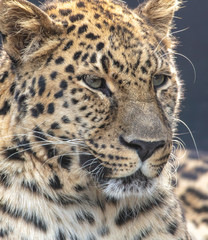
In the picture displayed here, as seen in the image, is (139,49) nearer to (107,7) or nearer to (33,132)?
(107,7)

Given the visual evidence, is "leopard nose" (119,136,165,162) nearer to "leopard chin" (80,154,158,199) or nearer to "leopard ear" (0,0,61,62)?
"leopard chin" (80,154,158,199)

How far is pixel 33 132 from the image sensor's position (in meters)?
3.80

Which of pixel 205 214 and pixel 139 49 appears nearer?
pixel 139 49

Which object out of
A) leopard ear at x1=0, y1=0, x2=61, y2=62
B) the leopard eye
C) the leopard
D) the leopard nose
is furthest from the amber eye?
leopard ear at x1=0, y1=0, x2=61, y2=62

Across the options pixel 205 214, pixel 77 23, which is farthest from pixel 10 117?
pixel 205 214

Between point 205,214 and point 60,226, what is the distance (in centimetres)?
279

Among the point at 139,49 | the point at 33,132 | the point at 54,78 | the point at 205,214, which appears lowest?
the point at 205,214

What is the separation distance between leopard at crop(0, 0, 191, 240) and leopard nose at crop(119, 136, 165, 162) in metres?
0.01

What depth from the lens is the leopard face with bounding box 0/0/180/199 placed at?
147 inches

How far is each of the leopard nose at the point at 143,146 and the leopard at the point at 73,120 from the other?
1 cm

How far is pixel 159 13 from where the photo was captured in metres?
4.43

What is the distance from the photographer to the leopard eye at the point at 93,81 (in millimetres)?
3826

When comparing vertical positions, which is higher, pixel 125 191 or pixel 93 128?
pixel 93 128

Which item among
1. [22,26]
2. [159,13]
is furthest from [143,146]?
[159,13]
